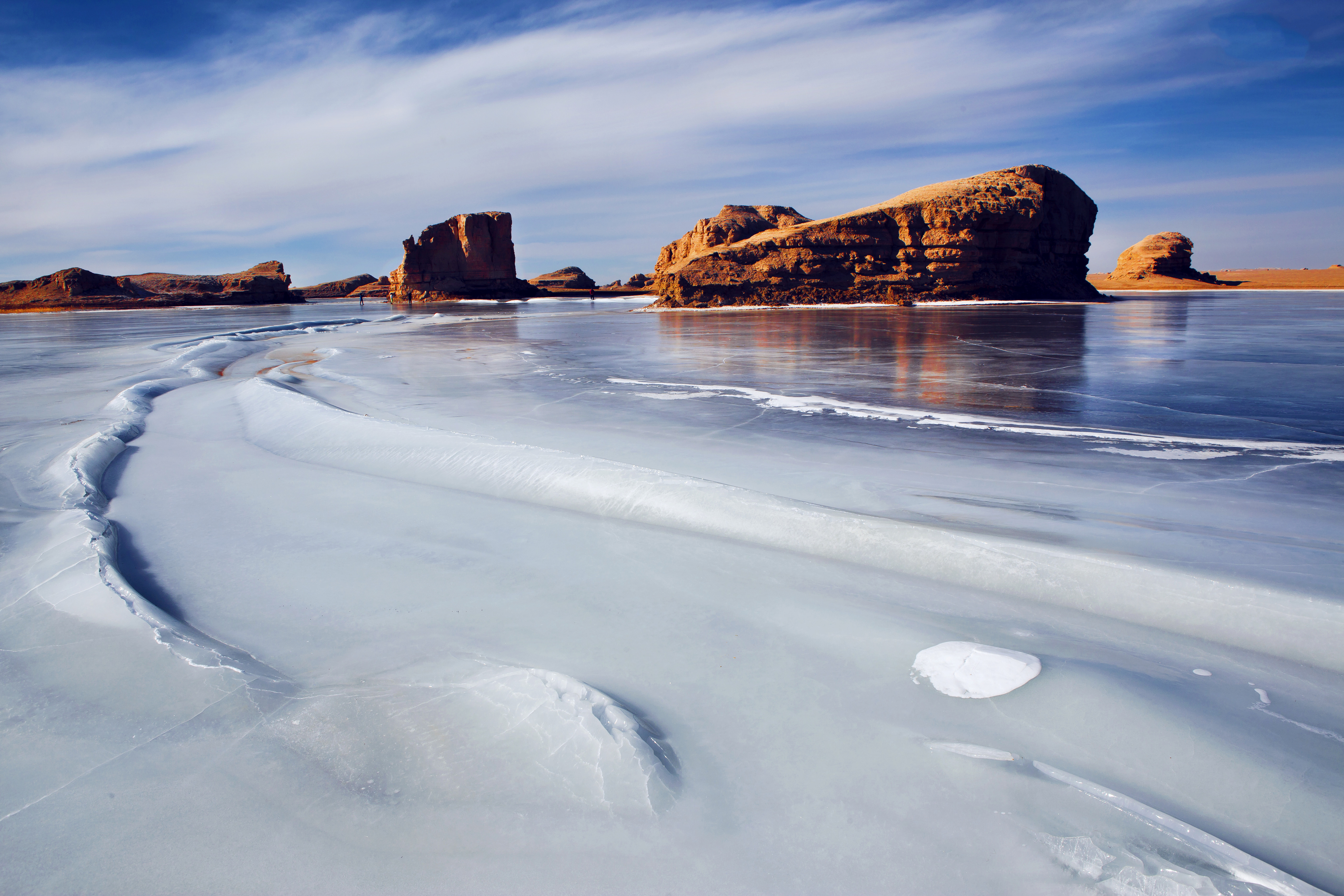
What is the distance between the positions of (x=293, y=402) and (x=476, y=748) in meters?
4.70

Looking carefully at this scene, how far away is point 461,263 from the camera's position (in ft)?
243

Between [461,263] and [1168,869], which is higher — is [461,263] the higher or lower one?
the higher one

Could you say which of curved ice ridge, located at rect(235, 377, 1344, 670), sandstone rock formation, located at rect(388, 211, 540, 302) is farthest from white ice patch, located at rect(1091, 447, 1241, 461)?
sandstone rock formation, located at rect(388, 211, 540, 302)

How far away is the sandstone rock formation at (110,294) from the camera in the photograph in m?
55.4

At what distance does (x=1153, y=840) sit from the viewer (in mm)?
1184

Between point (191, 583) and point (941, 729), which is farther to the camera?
point (191, 583)

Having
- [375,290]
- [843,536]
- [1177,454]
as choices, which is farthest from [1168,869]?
[375,290]

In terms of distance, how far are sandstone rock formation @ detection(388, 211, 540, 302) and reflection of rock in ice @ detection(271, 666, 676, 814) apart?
74048mm

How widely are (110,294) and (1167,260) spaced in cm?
9792

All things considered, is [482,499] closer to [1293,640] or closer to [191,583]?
[191,583]

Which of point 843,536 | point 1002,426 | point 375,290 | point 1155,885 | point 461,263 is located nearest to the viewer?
point 1155,885

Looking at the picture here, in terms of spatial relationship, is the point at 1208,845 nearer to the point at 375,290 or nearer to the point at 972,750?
the point at 972,750

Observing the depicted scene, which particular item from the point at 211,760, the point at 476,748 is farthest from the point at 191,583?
the point at 476,748

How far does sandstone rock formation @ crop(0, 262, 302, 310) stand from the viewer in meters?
55.4
